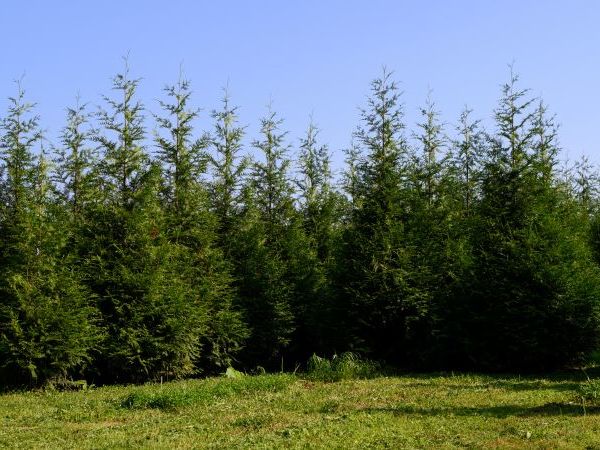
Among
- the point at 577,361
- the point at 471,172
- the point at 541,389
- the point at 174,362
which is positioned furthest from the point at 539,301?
the point at 174,362

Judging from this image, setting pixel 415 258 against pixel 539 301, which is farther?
pixel 415 258

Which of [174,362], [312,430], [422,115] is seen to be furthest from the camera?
[422,115]

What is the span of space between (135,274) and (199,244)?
2.73 metres

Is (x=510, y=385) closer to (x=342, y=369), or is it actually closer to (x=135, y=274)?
(x=342, y=369)

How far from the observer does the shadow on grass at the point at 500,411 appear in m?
9.40

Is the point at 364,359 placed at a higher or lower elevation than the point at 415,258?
→ lower

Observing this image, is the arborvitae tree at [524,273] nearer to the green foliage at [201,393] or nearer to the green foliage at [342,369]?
the green foliage at [342,369]

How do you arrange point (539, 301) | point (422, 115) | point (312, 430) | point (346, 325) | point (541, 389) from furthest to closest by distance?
point (422, 115), point (346, 325), point (539, 301), point (541, 389), point (312, 430)

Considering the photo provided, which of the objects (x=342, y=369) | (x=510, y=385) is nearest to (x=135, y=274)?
(x=342, y=369)

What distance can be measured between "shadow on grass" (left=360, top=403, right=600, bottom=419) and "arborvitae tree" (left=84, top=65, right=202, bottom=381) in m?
7.33

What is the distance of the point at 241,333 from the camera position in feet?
59.3

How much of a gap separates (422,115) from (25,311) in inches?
554

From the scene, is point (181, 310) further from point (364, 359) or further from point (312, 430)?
point (312, 430)

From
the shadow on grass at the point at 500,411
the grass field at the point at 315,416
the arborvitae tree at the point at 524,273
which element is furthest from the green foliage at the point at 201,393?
the arborvitae tree at the point at 524,273
